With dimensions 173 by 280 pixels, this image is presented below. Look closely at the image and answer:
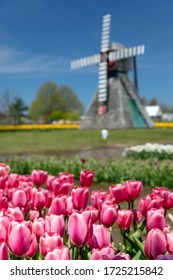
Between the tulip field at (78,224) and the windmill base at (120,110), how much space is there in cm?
3199

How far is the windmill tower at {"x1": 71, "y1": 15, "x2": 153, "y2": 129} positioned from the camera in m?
34.8

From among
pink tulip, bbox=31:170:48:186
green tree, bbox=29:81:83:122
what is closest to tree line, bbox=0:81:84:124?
green tree, bbox=29:81:83:122

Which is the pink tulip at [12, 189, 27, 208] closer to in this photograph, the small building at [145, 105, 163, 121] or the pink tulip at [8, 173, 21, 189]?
the pink tulip at [8, 173, 21, 189]

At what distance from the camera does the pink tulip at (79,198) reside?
2311mm

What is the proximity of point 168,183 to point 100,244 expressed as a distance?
233 inches

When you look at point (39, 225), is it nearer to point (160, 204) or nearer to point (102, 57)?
point (160, 204)

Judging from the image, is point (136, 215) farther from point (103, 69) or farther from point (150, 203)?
point (103, 69)

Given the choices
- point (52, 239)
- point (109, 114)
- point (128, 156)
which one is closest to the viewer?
point (52, 239)

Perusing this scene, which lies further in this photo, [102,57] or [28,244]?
[102,57]

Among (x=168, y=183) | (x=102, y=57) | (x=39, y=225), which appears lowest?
(x=168, y=183)

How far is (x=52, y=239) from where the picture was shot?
177 centimetres

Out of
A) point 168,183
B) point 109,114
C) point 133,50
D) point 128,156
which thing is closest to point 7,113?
point 109,114

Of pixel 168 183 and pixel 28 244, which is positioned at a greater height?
pixel 28 244
